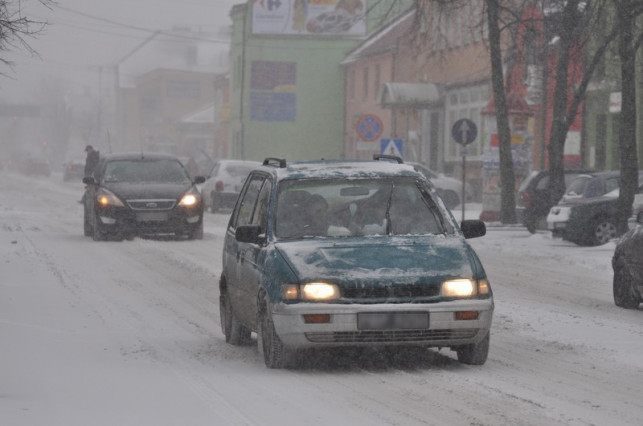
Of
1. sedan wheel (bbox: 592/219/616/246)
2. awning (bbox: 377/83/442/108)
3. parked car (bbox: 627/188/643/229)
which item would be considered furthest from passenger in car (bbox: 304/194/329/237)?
awning (bbox: 377/83/442/108)

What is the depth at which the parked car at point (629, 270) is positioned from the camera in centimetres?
1452

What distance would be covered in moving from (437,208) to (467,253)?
0.80m

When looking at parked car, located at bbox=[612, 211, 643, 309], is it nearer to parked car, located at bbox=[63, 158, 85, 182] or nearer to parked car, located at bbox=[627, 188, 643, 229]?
parked car, located at bbox=[627, 188, 643, 229]

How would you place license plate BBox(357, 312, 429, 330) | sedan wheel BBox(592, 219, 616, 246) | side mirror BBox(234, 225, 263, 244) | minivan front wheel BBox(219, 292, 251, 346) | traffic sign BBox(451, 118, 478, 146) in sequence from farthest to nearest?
traffic sign BBox(451, 118, 478, 146)
sedan wheel BBox(592, 219, 616, 246)
minivan front wheel BBox(219, 292, 251, 346)
side mirror BBox(234, 225, 263, 244)
license plate BBox(357, 312, 429, 330)

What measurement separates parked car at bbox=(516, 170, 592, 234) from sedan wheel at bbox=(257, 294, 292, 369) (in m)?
21.5

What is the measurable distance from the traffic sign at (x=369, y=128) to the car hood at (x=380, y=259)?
25946mm

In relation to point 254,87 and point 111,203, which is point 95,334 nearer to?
point 111,203

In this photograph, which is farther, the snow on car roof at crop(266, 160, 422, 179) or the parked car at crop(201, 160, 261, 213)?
the parked car at crop(201, 160, 261, 213)

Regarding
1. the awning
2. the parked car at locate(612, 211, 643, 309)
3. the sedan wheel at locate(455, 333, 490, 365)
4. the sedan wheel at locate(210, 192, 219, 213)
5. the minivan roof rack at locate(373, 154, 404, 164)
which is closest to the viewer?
the sedan wheel at locate(455, 333, 490, 365)

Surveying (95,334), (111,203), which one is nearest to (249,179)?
(95,334)

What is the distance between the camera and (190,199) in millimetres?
25891

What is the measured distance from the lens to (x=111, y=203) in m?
25.5

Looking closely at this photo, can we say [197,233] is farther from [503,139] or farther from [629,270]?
[629,270]

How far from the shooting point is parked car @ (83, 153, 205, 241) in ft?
83.4
